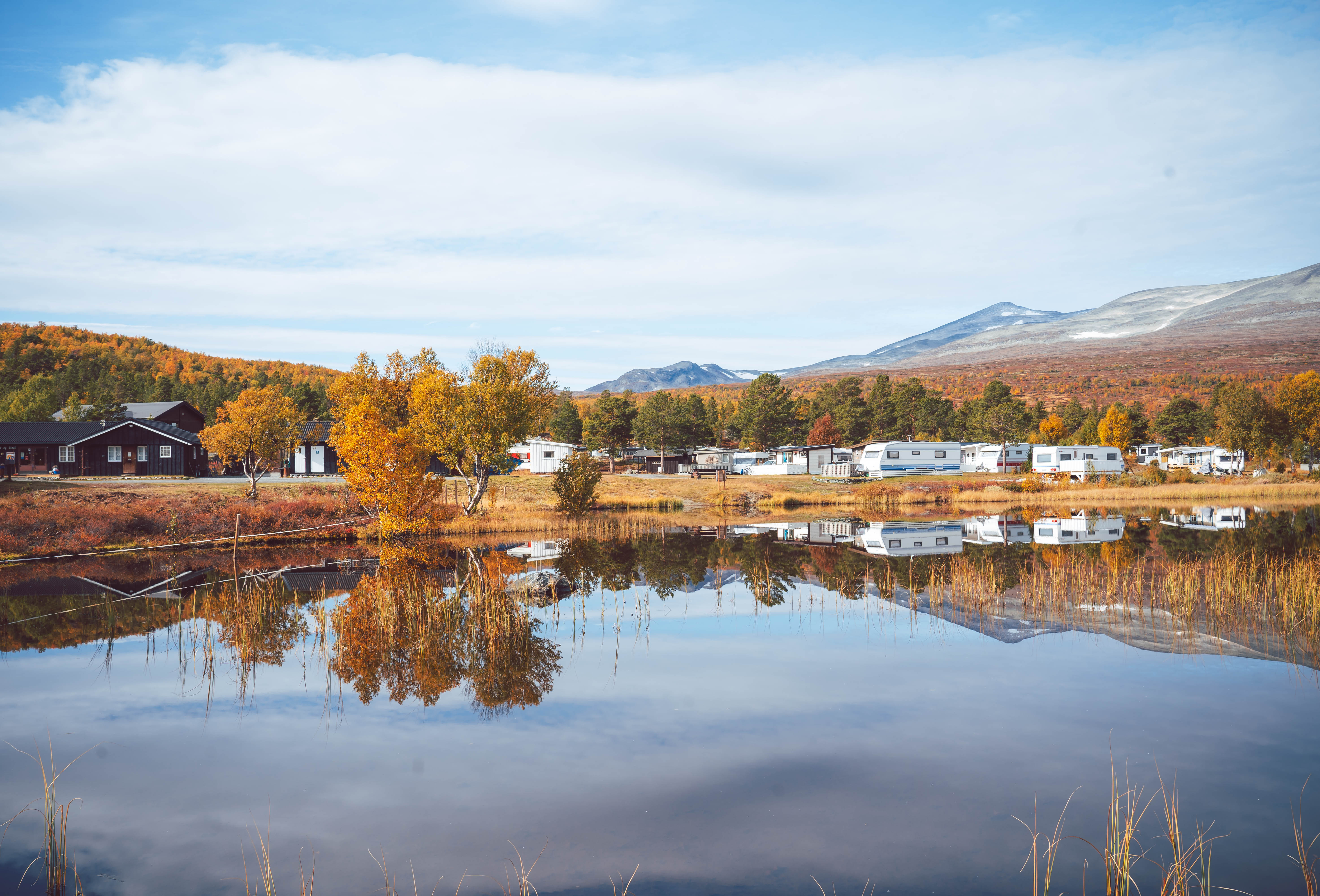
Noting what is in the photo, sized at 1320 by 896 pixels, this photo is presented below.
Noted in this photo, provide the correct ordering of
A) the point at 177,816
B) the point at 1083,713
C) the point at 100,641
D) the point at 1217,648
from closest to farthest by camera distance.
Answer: the point at 177,816 < the point at 1083,713 < the point at 1217,648 < the point at 100,641

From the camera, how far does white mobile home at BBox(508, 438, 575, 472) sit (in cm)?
5831

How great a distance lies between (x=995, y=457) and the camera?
60.3 metres

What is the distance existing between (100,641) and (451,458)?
1933cm

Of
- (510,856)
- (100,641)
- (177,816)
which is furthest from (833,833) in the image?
(100,641)

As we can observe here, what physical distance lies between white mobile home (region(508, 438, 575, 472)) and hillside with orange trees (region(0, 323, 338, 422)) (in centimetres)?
1925

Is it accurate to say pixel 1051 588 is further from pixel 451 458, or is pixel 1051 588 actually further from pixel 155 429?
pixel 155 429

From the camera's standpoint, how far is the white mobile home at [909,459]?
52750 millimetres

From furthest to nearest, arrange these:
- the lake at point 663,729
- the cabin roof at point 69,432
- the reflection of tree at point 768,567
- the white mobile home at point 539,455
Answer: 1. the white mobile home at point 539,455
2. the cabin roof at point 69,432
3. the reflection of tree at point 768,567
4. the lake at point 663,729

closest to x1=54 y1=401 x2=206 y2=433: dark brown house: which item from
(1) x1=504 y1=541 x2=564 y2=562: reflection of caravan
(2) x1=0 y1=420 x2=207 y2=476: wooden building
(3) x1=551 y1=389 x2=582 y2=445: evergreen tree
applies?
(2) x1=0 y1=420 x2=207 y2=476: wooden building

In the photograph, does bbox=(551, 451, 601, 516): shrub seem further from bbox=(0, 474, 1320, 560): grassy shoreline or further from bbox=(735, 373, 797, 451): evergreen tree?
bbox=(735, 373, 797, 451): evergreen tree

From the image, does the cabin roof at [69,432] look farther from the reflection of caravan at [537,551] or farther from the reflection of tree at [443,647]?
the reflection of tree at [443,647]

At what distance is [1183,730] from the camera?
24.3 ft

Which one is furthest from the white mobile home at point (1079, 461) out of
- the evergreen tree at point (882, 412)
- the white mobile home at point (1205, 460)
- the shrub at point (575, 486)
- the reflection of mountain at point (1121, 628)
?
the reflection of mountain at point (1121, 628)

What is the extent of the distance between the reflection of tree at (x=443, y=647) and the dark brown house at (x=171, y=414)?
48.5 meters
